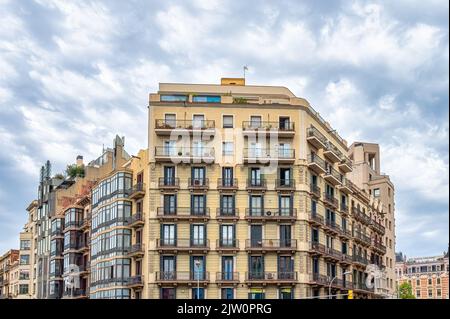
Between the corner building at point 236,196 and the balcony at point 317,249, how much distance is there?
27cm

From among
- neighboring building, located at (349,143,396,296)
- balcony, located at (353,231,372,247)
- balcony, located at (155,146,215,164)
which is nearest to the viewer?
balcony, located at (155,146,215,164)

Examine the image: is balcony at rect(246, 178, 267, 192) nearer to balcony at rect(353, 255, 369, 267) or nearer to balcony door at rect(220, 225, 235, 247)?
balcony door at rect(220, 225, 235, 247)

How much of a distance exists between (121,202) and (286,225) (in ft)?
66.6

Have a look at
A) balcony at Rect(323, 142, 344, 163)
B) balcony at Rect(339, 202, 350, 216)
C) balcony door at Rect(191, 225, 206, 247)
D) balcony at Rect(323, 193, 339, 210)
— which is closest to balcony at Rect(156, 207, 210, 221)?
balcony door at Rect(191, 225, 206, 247)

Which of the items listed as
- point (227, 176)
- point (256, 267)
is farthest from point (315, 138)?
point (256, 267)

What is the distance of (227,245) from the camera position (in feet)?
280

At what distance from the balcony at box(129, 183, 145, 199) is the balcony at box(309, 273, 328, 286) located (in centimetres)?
2163

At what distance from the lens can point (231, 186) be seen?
87250mm

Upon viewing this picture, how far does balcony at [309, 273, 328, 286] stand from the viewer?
8620 centimetres

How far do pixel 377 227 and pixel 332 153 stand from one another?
2915 centimetres

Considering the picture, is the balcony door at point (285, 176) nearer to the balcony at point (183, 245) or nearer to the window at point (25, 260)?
the balcony at point (183, 245)

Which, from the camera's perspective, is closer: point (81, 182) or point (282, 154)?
point (282, 154)
